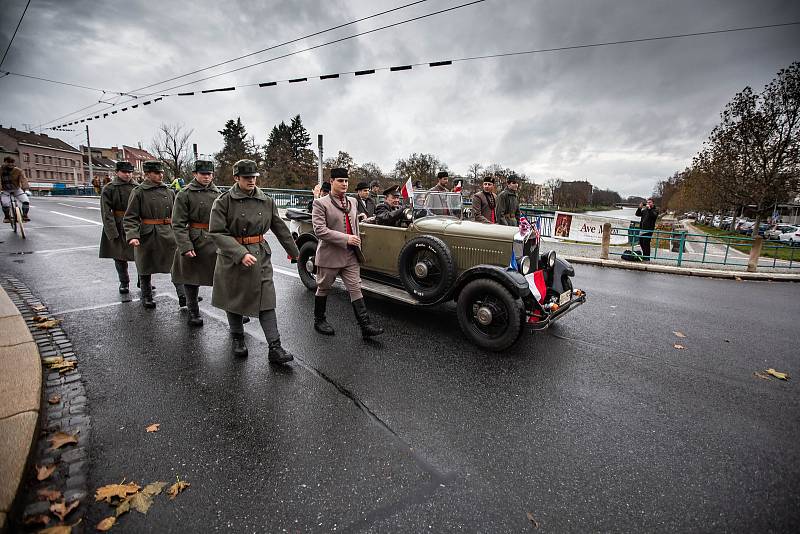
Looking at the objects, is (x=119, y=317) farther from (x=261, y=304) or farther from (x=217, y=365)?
(x=261, y=304)

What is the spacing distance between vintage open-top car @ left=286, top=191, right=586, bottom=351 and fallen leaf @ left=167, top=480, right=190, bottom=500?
9.61 ft

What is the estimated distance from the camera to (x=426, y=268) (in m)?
4.89

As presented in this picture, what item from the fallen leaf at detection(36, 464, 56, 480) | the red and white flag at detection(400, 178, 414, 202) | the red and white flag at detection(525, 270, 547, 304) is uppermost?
the red and white flag at detection(400, 178, 414, 202)

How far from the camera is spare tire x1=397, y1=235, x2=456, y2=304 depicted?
15.3 feet

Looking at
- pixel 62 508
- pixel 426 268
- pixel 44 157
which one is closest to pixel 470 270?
pixel 426 268

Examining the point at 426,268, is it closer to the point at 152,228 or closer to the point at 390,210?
the point at 390,210

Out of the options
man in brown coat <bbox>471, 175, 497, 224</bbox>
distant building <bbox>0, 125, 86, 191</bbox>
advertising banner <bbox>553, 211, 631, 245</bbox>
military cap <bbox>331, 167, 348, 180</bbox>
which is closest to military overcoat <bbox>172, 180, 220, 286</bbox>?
military cap <bbox>331, 167, 348, 180</bbox>

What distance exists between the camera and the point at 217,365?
371 centimetres

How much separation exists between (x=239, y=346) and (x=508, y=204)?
612cm

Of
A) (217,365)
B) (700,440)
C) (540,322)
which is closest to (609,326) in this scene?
(540,322)

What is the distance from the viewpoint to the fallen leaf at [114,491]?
81.7 inches

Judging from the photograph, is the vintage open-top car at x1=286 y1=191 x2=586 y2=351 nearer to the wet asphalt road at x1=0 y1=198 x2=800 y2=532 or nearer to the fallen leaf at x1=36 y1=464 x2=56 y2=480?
the wet asphalt road at x1=0 y1=198 x2=800 y2=532

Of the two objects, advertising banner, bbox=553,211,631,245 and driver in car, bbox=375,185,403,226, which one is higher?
driver in car, bbox=375,185,403,226

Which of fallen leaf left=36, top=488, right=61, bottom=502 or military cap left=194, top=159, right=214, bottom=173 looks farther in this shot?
military cap left=194, top=159, right=214, bottom=173
